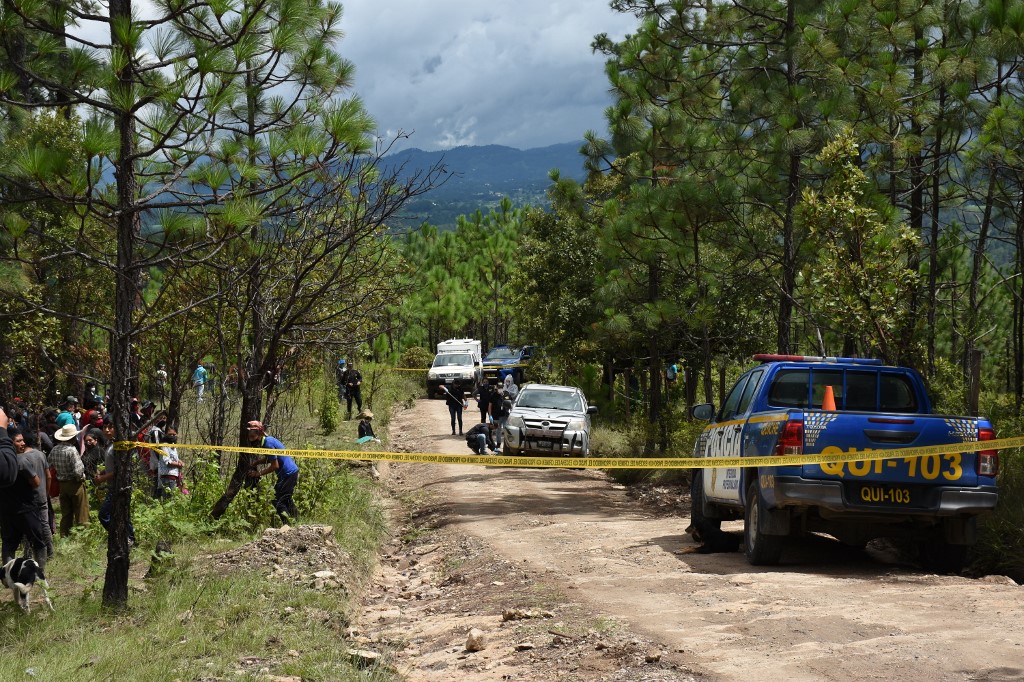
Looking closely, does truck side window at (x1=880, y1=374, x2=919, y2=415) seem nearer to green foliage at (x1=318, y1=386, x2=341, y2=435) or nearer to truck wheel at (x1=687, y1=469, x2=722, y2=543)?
truck wheel at (x1=687, y1=469, x2=722, y2=543)

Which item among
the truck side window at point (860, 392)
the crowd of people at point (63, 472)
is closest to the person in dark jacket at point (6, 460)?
the crowd of people at point (63, 472)

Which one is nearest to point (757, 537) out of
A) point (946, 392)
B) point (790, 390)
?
point (790, 390)

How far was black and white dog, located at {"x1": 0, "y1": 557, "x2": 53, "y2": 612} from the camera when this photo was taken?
8.49 meters

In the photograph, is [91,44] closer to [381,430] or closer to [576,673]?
[576,673]

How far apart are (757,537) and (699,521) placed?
Answer: 183 centimetres

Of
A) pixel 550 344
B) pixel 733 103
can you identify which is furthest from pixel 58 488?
pixel 550 344

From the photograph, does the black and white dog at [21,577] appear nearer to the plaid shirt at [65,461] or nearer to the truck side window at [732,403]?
the plaid shirt at [65,461]

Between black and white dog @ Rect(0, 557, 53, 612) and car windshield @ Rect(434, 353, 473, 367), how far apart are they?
3483 centimetres

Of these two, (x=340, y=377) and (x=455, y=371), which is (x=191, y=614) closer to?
(x=340, y=377)

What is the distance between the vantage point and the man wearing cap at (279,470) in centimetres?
1212

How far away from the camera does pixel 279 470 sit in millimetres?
12156

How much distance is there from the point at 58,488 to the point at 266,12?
713 centimetres

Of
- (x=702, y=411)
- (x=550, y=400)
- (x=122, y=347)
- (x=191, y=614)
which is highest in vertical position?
(x=122, y=347)

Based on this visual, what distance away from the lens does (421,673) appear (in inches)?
288
